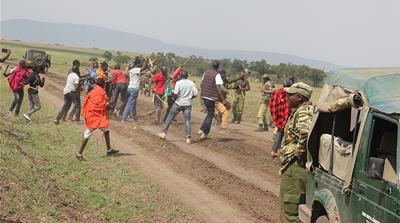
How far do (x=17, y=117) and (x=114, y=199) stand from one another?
1050cm

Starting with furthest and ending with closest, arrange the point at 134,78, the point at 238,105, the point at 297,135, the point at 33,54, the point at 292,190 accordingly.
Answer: the point at 33,54 → the point at 238,105 → the point at 134,78 → the point at 292,190 → the point at 297,135

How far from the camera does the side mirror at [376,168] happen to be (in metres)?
4.64

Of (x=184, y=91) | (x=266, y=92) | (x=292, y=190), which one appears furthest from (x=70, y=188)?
(x=266, y=92)

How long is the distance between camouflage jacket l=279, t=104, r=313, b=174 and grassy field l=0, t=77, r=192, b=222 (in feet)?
7.61

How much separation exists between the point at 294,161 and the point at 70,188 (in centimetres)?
456

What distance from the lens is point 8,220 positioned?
6988 millimetres

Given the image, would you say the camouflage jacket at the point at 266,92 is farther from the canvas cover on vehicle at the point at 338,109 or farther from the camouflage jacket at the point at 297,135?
the canvas cover on vehicle at the point at 338,109

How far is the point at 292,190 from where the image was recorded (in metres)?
7.02

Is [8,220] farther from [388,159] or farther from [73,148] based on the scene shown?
[73,148]

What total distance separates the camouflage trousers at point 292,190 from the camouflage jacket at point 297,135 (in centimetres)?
10

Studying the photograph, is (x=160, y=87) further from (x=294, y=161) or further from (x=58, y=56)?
(x=58, y=56)

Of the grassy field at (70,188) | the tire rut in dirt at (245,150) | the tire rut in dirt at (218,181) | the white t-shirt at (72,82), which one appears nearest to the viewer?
the grassy field at (70,188)

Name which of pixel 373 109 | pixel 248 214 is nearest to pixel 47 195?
pixel 248 214

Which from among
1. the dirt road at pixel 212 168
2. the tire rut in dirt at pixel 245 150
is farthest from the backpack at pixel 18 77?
the tire rut in dirt at pixel 245 150
